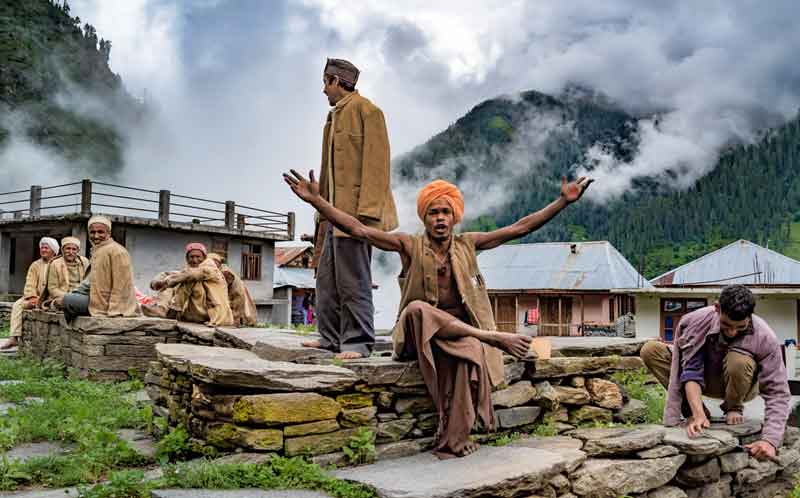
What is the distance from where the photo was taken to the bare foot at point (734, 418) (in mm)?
5555

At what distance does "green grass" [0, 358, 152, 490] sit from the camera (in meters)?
4.01

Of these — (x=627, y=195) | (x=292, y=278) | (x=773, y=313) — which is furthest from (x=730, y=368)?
(x=627, y=195)

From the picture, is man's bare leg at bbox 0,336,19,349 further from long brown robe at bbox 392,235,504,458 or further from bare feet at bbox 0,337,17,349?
long brown robe at bbox 392,235,504,458

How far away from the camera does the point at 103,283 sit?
27.2 feet

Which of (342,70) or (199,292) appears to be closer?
(342,70)

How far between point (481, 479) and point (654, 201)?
7579 centimetres

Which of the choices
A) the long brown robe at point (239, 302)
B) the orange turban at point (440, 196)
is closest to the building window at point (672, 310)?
the long brown robe at point (239, 302)

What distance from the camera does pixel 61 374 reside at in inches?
336

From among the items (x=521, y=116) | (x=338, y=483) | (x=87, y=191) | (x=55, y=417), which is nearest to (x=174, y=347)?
(x=55, y=417)

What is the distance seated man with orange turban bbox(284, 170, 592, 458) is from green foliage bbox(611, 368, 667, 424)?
206 centimetres

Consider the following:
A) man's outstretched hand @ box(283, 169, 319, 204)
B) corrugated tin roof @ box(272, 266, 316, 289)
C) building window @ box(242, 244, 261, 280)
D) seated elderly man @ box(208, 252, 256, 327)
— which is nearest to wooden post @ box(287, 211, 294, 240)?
building window @ box(242, 244, 261, 280)

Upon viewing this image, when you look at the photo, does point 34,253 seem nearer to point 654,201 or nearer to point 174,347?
point 174,347

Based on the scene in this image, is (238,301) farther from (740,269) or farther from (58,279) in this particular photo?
(740,269)

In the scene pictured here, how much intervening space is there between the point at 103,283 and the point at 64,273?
3.05 m
